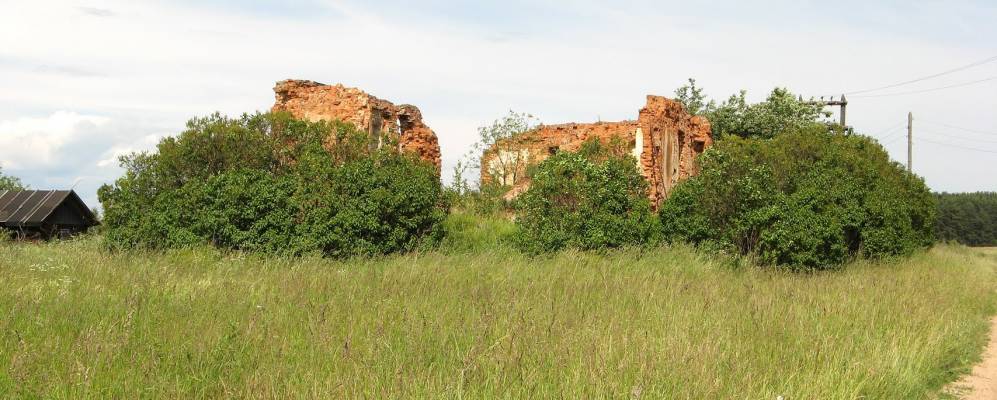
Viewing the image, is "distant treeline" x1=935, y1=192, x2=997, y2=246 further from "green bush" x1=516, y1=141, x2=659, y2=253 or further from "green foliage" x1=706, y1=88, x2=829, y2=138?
"green bush" x1=516, y1=141, x2=659, y2=253

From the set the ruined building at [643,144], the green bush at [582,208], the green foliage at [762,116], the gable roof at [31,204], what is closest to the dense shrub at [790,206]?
the green bush at [582,208]

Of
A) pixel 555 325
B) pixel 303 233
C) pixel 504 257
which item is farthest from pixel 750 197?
pixel 555 325

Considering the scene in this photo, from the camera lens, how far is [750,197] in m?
16.7

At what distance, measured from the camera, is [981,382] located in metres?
8.16

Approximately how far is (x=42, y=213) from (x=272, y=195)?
54.7ft

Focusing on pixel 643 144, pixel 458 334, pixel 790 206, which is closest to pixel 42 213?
pixel 643 144

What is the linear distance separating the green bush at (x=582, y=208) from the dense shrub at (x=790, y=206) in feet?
3.74

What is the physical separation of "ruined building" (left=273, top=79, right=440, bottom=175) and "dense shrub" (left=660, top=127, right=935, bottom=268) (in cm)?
700

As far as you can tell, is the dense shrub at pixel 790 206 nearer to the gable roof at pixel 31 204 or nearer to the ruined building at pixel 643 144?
the ruined building at pixel 643 144

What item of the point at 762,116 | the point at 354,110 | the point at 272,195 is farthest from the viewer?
the point at 762,116

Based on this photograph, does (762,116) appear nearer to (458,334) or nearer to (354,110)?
(354,110)

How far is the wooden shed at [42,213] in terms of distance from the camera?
1049 inches

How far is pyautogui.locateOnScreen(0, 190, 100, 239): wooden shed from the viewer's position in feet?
87.4

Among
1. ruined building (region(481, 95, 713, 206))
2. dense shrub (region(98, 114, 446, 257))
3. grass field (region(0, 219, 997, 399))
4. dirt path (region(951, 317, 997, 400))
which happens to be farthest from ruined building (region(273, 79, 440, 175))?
dirt path (region(951, 317, 997, 400))
